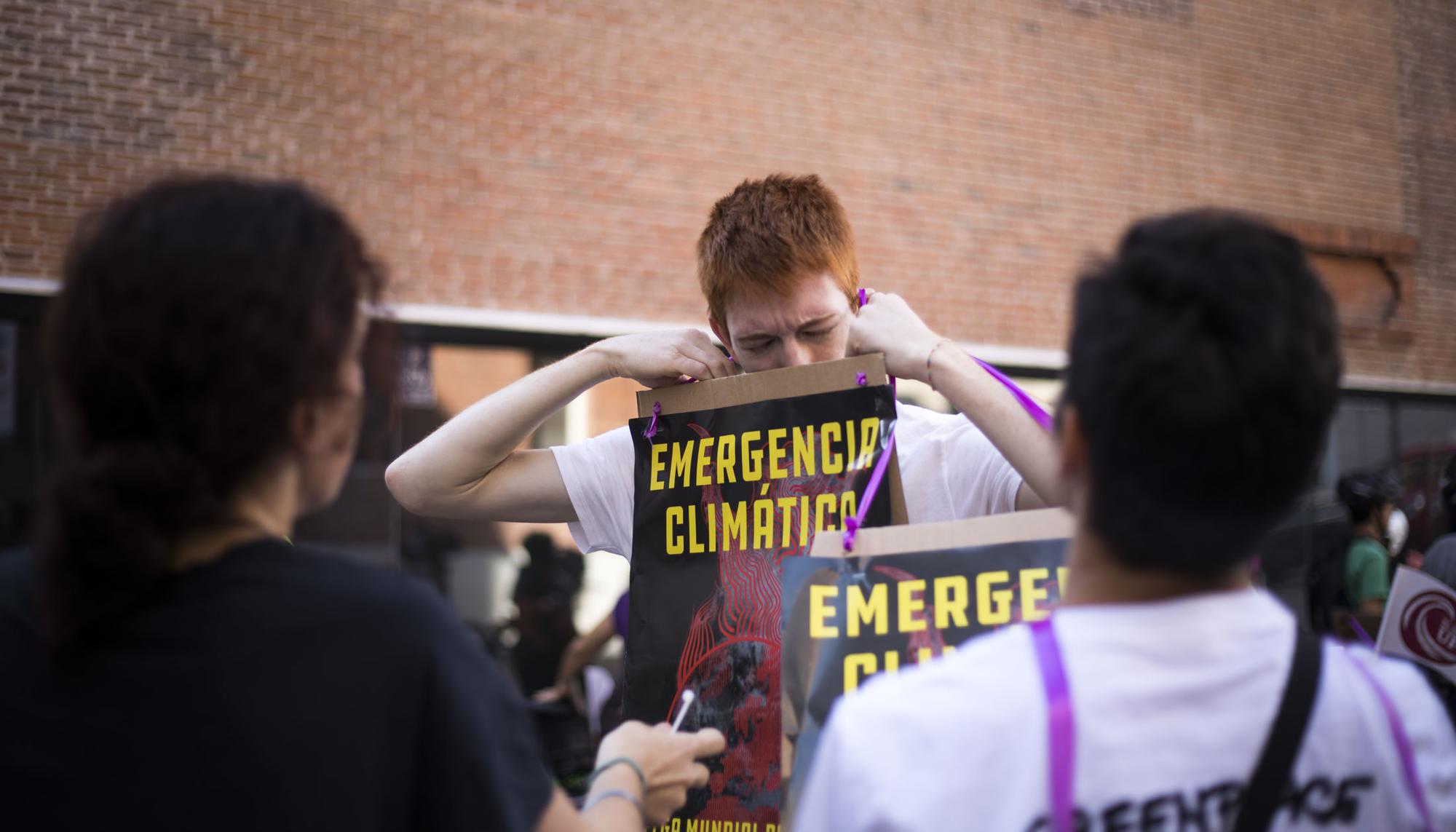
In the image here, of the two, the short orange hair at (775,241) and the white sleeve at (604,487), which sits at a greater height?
the short orange hair at (775,241)

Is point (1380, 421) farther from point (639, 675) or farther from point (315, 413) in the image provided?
point (315, 413)

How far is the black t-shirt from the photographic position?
3.37 ft

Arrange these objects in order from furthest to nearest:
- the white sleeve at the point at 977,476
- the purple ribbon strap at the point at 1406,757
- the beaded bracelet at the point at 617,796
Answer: the white sleeve at the point at 977,476, the beaded bracelet at the point at 617,796, the purple ribbon strap at the point at 1406,757

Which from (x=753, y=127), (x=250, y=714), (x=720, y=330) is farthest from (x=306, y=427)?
(x=753, y=127)

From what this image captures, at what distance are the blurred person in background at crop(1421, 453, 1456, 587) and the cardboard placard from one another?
7.13 ft

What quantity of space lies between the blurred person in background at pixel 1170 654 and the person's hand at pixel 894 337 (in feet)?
2.12

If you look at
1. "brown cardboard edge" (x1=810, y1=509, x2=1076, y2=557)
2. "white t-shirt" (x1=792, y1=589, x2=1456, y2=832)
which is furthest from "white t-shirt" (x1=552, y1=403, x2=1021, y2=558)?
"white t-shirt" (x1=792, y1=589, x2=1456, y2=832)

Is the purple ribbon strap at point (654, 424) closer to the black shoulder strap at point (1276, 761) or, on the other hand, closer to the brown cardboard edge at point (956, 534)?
the brown cardboard edge at point (956, 534)

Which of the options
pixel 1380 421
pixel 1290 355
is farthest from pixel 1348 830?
pixel 1380 421

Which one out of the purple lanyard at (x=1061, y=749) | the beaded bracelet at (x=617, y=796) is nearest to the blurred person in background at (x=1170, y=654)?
the purple lanyard at (x=1061, y=749)

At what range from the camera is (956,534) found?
1562 mm

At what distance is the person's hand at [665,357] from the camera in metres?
2.04

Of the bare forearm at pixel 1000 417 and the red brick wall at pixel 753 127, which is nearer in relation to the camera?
the bare forearm at pixel 1000 417

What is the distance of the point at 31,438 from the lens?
6.71m
